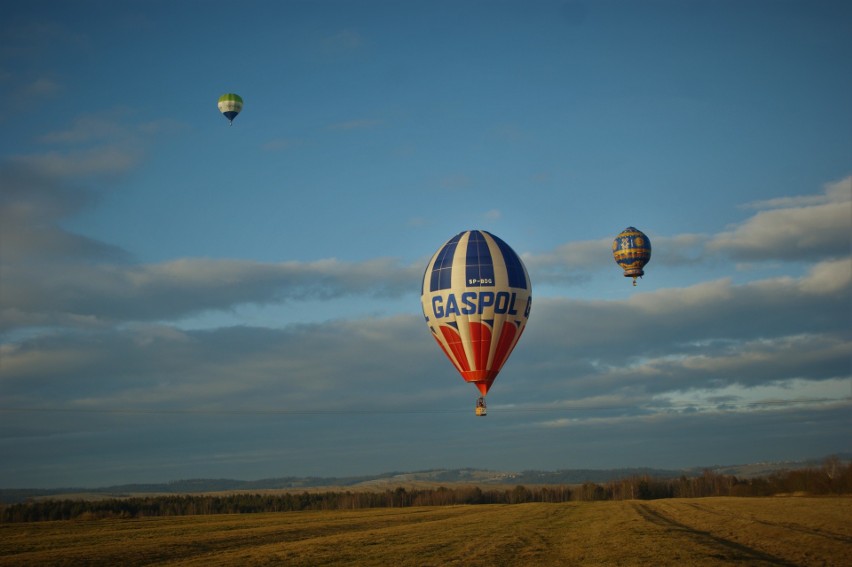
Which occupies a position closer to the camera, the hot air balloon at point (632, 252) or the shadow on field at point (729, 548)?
the shadow on field at point (729, 548)

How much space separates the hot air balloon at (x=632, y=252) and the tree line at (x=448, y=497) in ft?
163

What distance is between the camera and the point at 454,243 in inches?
2334

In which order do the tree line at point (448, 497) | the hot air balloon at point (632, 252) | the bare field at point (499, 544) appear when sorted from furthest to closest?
the tree line at point (448, 497)
the hot air balloon at point (632, 252)
the bare field at point (499, 544)

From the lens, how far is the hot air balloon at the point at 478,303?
5662 centimetres

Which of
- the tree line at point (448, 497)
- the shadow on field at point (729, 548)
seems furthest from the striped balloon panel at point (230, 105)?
the shadow on field at point (729, 548)

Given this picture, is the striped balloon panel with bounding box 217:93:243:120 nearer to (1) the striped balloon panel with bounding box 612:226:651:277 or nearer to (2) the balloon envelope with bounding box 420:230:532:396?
(2) the balloon envelope with bounding box 420:230:532:396

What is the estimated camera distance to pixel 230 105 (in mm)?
85438

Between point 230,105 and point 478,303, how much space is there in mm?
43678

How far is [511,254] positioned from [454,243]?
4.39 metres

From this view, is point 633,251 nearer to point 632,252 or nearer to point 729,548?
point 632,252

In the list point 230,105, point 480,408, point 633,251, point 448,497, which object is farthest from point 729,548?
point 448,497

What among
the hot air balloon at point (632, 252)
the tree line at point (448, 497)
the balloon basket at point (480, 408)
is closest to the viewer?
the balloon basket at point (480, 408)

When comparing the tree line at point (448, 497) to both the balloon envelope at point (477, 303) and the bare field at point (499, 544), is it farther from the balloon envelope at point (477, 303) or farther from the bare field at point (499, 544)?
the balloon envelope at point (477, 303)

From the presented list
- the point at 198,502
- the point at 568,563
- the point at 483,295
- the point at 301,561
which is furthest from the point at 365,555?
the point at 198,502
